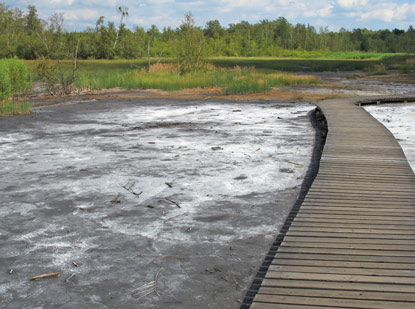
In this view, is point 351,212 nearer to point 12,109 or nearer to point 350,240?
point 350,240

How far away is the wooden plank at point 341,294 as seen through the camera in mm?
3171

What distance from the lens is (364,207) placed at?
513cm

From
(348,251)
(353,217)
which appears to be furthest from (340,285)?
(353,217)

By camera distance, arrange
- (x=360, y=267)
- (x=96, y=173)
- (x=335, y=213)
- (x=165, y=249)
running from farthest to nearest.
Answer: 1. (x=96, y=173)
2. (x=335, y=213)
3. (x=165, y=249)
4. (x=360, y=267)

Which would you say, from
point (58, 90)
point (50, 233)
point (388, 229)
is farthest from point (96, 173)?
point (58, 90)

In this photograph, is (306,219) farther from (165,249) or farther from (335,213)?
(165,249)

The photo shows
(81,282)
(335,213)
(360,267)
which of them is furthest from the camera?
(335,213)

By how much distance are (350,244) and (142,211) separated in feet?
8.20

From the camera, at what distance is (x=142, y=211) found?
573 cm

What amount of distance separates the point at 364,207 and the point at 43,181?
4.34 m

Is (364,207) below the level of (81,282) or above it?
above

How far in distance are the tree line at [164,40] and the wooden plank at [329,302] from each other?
2114 centimetres

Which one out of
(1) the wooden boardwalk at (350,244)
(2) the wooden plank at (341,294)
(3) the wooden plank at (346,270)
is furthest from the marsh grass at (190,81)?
(2) the wooden plank at (341,294)

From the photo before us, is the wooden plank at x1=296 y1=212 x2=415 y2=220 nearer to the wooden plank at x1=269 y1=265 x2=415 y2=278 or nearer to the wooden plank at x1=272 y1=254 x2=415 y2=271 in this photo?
the wooden plank at x1=272 y1=254 x2=415 y2=271
